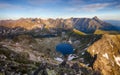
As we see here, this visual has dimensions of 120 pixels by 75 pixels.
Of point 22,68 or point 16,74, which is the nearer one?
point 16,74

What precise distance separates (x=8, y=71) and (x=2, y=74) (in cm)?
1370

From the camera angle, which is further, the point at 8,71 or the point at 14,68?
the point at 14,68

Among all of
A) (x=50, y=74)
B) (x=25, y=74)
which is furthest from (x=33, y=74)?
(x=50, y=74)

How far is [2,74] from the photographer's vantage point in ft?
528

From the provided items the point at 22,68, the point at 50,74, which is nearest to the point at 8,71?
the point at 22,68

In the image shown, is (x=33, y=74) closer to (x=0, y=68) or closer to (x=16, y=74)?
(x=16, y=74)

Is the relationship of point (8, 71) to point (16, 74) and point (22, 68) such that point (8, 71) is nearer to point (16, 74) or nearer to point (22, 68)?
point (16, 74)

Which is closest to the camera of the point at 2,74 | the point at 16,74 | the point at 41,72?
the point at 2,74

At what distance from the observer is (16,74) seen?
173875 millimetres

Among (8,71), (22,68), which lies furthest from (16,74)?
(22,68)

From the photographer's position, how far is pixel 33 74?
6988 inches

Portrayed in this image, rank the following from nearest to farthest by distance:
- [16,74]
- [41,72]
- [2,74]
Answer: [2,74] < [16,74] < [41,72]

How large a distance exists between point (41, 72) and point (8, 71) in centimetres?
3202

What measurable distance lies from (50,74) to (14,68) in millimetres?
36872
